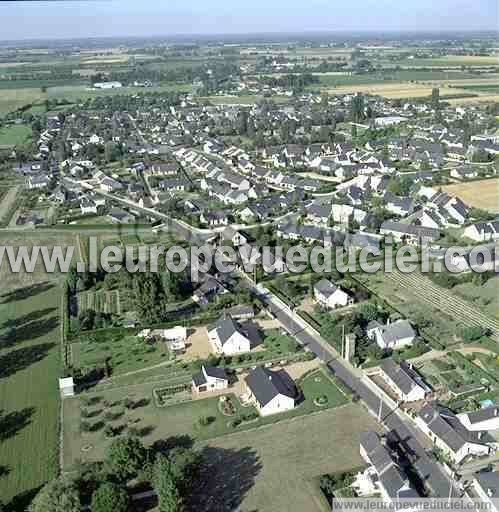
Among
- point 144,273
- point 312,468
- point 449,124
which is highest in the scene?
point 449,124

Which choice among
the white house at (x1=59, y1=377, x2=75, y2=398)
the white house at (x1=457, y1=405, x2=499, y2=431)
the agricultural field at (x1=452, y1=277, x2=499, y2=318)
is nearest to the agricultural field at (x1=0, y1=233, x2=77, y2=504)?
the white house at (x1=59, y1=377, x2=75, y2=398)

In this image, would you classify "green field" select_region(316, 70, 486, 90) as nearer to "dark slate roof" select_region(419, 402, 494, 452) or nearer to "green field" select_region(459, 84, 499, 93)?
"green field" select_region(459, 84, 499, 93)

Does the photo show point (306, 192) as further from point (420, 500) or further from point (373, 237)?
point (420, 500)

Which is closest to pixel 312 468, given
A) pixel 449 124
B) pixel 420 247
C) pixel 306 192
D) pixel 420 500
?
pixel 420 500

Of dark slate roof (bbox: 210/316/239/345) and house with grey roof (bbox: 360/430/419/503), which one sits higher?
dark slate roof (bbox: 210/316/239/345)

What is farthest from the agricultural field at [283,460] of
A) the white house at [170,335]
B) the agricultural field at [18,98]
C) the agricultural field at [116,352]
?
the agricultural field at [18,98]
